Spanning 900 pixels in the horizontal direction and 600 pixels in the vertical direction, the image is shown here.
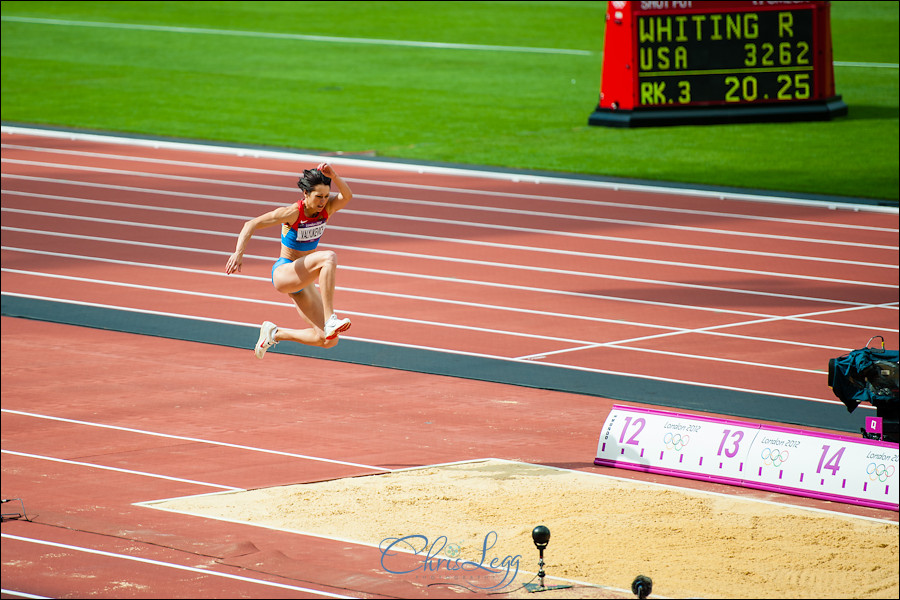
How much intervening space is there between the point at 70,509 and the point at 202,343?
4.79m

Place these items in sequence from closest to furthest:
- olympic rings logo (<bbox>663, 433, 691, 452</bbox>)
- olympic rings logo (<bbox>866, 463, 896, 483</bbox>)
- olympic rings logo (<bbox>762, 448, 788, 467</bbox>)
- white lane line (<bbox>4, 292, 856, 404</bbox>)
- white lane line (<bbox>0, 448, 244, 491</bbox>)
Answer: olympic rings logo (<bbox>866, 463, 896, 483</bbox>) → olympic rings logo (<bbox>762, 448, 788, 467</bbox>) → white lane line (<bbox>0, 448, 244, 491</bbox>) → olympic rings logo (<bbox>663, 433, 691, 452</bbox>) → white lane line (<bbox>4, 292, 856, 404</bbox>)

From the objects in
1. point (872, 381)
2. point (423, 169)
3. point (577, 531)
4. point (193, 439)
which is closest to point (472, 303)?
point (193, 439)

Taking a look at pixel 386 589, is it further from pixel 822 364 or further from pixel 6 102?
pixel 6 102

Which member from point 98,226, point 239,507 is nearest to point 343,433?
point 239,507

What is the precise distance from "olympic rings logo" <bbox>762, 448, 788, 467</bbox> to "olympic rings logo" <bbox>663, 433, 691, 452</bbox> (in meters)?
0.55

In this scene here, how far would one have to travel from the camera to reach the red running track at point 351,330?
867 cm

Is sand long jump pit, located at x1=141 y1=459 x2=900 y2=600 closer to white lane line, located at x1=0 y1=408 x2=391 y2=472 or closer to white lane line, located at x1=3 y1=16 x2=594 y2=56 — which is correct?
white lane line, located at x1=0 y1=408 x2=391 y2=472

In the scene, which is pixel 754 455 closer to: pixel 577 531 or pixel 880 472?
pixel 880 472

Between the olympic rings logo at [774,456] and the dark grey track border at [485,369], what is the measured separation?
1.43 metres

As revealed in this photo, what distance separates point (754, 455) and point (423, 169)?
46.9 ft

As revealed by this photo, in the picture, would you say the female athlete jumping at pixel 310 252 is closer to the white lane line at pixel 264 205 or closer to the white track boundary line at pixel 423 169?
the white lane line at pixel 264 205

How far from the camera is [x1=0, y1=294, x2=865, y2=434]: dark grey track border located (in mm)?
11445

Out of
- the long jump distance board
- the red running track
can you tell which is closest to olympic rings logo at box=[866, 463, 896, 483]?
the long jump distance board

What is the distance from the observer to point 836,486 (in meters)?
9.30
